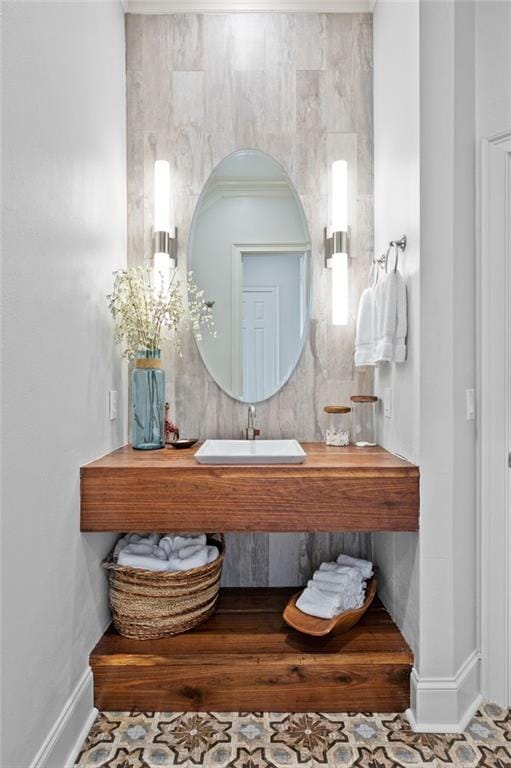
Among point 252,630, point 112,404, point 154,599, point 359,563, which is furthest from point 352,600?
point 112,404

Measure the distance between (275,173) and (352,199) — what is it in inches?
15.0

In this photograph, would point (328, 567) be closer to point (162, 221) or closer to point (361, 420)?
point (361, 420)

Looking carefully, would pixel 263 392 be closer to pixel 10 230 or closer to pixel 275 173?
pixel 275 173

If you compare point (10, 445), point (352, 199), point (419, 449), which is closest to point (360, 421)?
point (419, 449)

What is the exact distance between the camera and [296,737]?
1.69 metres

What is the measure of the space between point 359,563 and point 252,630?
1.76ft

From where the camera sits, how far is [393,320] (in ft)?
6.04

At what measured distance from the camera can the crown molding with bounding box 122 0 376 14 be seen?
2.32 metres

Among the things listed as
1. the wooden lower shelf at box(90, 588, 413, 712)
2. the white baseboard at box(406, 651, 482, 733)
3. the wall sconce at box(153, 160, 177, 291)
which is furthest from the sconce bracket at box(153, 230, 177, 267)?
the white baseboard at box(406, 651, 482, 733)

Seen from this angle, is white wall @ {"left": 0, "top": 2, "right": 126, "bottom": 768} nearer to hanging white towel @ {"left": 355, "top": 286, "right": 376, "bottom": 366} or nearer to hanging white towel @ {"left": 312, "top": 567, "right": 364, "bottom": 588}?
hanging white towel @ {"left": 312, "top": 567, "right": 364, "bottom": 588}

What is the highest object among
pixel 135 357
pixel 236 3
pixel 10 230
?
pixel 236 3

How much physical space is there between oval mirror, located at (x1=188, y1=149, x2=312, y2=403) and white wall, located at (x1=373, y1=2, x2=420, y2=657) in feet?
1.32

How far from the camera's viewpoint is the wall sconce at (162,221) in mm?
2311

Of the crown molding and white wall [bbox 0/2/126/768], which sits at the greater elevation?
the crown molding
